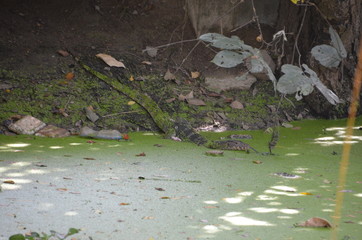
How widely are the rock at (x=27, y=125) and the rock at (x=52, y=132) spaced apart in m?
0.05

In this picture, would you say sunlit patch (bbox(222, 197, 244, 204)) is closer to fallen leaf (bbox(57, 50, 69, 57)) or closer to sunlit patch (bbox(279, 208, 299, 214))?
sunlit patch (bbox(279, 208, 299, 214))

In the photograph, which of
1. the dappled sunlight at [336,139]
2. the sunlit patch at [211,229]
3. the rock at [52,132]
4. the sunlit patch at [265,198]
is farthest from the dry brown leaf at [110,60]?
the sunlit patch at [211,229]

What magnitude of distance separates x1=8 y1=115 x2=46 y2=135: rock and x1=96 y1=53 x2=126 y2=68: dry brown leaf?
3.93ft

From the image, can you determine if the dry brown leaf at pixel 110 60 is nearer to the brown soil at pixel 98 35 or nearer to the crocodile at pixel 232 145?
the brown soil at pixel 98 35

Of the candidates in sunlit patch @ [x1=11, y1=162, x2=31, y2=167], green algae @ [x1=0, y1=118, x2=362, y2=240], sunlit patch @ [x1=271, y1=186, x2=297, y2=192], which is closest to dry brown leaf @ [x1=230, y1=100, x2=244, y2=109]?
green algae @ [x1=0, y1=118, x2=362, y2=240]

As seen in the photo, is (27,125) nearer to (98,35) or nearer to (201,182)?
(201,182)

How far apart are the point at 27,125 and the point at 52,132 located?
0.21 meters

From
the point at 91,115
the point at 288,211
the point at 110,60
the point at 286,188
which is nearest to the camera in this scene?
the point at 288,211

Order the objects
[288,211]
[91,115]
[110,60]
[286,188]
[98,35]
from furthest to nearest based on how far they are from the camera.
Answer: [98,35] < [110,60] < [91,115] < [286,188] < [288,211]

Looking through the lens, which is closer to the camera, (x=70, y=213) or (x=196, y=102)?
(x=70, y=213)

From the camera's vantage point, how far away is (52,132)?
4086 millimetres

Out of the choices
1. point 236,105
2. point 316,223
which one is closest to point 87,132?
point 236,105

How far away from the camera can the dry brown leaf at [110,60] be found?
519cm

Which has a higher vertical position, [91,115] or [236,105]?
[236,105]
